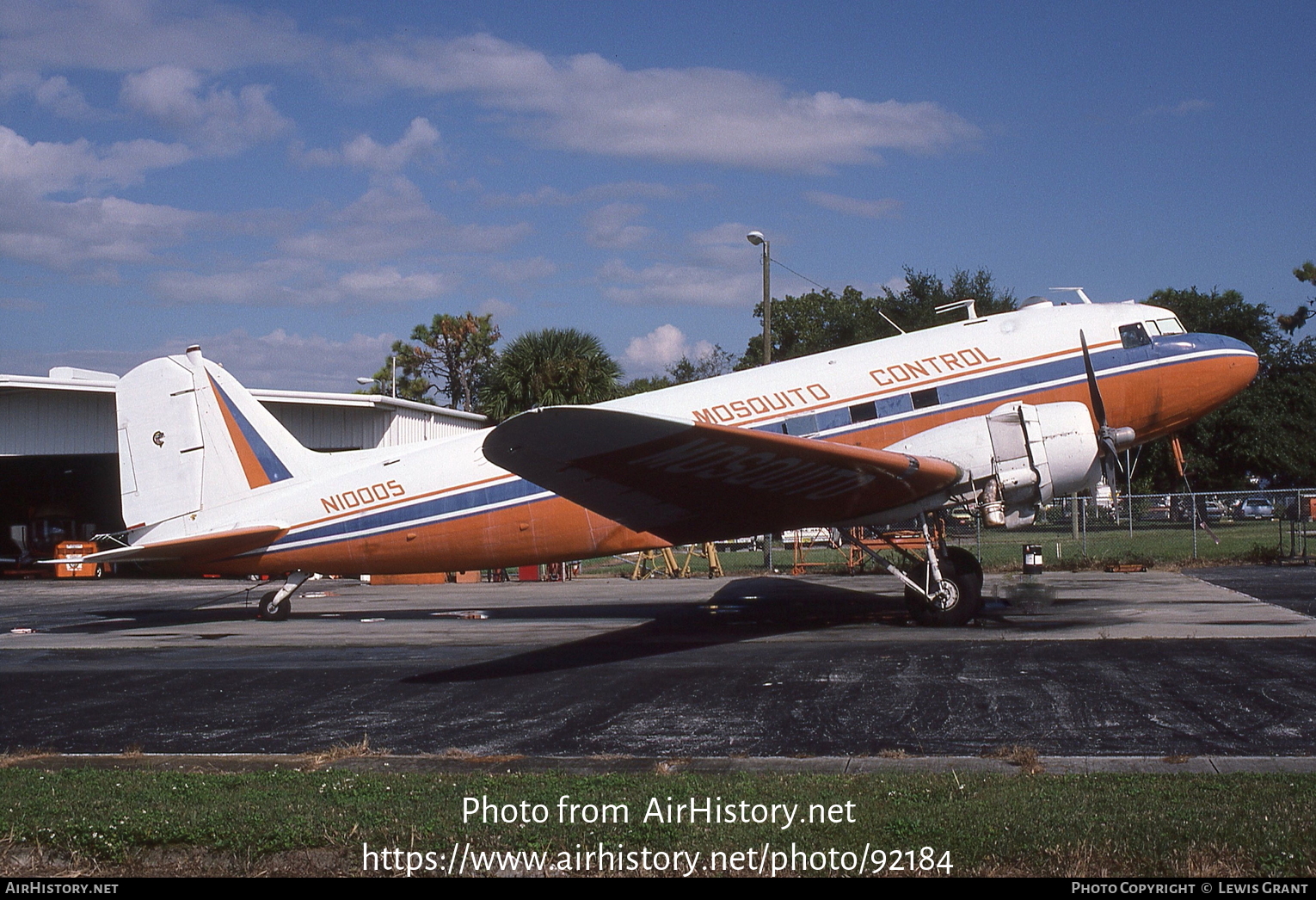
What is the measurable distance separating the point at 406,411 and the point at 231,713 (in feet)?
92.4

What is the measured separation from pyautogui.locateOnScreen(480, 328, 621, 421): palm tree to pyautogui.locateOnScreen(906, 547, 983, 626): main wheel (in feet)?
80.7

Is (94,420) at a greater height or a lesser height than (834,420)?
greater

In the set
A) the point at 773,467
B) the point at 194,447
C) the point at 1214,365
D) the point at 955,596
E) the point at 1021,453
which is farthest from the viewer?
the point at 194,447

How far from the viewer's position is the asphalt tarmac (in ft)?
28.1

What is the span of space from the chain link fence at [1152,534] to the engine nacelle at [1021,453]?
0.84m

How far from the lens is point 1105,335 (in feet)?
52.2

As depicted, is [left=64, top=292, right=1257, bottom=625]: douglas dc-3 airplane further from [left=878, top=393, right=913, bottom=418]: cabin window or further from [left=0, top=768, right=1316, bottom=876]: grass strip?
[left=0, top=768, right=1316, bottom=876]: grass strip

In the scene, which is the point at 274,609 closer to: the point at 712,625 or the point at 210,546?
the point at 210,546

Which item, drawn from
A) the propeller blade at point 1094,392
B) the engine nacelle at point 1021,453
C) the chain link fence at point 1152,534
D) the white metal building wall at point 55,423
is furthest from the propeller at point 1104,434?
the white metal building wall at point 55,423

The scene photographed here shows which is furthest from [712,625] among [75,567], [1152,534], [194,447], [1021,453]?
[1152,534]

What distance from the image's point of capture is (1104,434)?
15516 millimetres

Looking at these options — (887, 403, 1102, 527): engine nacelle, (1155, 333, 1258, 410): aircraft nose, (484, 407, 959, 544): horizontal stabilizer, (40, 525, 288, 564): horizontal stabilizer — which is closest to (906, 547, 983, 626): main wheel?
(887, 403, 1102, 527): engine nacelle

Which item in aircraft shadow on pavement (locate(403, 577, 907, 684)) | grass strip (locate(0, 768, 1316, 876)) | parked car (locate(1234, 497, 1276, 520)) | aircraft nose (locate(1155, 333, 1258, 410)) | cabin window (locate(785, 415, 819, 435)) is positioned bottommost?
parked car (locate(1234, 497, 1276, 520))

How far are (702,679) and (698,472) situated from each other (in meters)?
3.00
